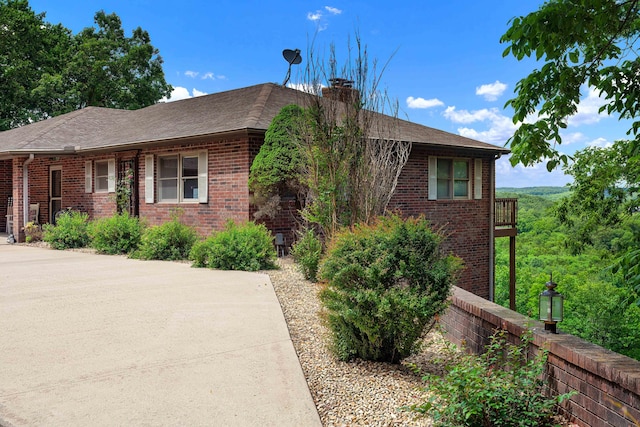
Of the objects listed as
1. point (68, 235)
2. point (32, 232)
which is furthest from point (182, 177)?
point (32, 232)

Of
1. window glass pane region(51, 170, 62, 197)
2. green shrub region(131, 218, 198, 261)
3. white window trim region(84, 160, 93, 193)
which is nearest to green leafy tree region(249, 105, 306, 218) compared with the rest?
green shrub region(131, 218, 198, 261)

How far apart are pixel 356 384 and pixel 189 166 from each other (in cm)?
1055

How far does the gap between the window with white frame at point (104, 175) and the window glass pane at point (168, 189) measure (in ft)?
7.18

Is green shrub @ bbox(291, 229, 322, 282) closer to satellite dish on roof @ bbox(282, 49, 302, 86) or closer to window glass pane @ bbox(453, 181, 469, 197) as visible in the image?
window glass pane @ bbox(453, 181, 469, 197)

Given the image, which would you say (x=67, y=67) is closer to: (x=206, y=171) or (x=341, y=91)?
(x=206, y=171)

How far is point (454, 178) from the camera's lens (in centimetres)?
1525

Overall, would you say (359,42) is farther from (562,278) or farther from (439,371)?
(562,278)

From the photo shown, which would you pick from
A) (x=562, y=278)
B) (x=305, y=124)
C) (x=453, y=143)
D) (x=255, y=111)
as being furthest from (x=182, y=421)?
(x=562, y=278)

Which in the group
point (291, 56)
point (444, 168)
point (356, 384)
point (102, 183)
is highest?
point (291, 56)

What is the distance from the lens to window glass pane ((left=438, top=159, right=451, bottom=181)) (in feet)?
49.3

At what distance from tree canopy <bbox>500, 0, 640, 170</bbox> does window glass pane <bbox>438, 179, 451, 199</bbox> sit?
8.94 meters

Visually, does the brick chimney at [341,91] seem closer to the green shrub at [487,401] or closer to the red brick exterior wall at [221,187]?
the red brick exterior wall at [221,187]

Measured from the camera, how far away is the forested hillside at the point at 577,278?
17.5 m

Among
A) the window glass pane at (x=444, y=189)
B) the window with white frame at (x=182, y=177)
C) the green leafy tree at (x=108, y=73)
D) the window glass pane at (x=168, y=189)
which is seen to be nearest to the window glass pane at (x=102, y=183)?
the window with white frame at (x=182, y=177)
